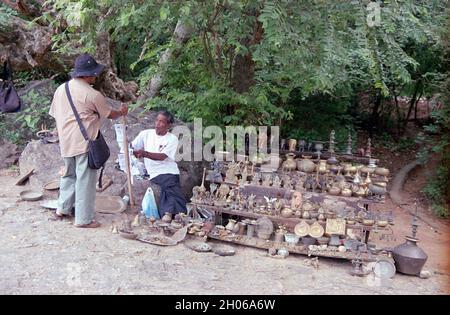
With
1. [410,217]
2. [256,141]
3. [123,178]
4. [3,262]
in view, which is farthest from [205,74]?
[410,217]

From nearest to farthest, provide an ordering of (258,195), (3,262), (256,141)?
(3,262) → (258,195) → (256,141)

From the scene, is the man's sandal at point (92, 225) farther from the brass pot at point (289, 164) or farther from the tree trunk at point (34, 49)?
the tree trunk at point (34, 49)

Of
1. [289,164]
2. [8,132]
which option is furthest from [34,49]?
[289,164]

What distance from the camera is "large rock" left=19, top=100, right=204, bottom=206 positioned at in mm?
5938

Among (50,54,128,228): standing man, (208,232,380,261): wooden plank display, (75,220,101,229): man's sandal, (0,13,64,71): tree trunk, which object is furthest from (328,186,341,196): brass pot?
(0,13,64,71): tree trunk

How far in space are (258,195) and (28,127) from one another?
4842 millimetres

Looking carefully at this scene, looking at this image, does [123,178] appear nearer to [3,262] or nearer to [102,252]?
[102,252]

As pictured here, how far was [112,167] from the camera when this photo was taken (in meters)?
6.26

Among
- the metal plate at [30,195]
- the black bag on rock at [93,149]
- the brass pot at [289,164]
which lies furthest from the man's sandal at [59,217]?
the brass pot at [289,164]

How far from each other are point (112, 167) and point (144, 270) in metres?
2.54

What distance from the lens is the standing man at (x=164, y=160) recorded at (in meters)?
5.28

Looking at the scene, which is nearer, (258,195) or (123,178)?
(258,195)

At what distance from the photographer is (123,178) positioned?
6.04 metres

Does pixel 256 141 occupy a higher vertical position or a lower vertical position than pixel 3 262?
higher
